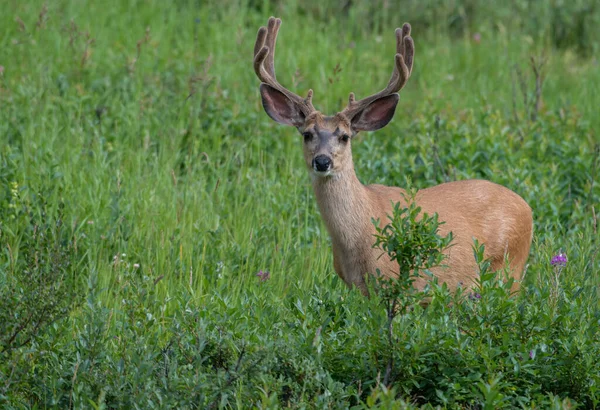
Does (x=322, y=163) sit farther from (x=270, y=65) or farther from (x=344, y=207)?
(x=270, y=65)

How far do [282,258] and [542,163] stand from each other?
248cm

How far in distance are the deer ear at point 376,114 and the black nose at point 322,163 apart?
592mm

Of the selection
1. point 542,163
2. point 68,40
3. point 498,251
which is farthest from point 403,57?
point 68,40

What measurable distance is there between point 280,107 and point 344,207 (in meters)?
0.98

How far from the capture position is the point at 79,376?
4.00m

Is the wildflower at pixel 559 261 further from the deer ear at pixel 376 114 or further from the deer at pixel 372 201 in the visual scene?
the deer ear at pixel 376 114

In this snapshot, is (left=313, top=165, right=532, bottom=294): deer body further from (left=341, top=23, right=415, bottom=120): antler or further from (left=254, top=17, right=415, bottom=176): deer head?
(left=341, top=23, right=415, bottom=120): antler

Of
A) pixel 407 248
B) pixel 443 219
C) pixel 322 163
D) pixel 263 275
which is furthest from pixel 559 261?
pixel 263 275

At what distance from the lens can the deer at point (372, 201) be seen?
5.54m

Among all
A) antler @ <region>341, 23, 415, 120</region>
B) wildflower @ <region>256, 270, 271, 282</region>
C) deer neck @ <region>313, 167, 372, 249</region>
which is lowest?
wildflower @ <region>256, 270, 271, 282</region>

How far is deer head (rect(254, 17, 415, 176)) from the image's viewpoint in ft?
18.7

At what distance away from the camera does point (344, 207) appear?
5590 millimetres

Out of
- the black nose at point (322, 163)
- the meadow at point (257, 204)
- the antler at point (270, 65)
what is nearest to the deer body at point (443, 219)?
the black nose at point (322, 163)

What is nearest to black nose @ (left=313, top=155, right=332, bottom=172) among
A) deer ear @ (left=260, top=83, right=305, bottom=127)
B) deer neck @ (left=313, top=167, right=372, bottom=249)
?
deer neck @ (left=313, top=167, right=372, bottom=249)
